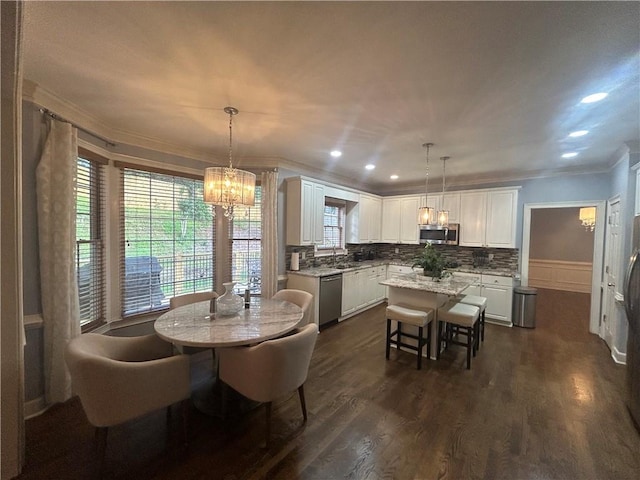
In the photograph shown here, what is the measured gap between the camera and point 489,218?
5016 mm

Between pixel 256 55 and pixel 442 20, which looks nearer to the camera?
pixel 442 20

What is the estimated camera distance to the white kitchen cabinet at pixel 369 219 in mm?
5695

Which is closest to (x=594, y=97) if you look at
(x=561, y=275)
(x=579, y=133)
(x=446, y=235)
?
(x=579, y=133)

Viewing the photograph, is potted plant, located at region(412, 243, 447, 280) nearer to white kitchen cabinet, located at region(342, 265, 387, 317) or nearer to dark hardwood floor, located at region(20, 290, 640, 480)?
dark hardwood floor, located at region(20, 290, 640, 480)

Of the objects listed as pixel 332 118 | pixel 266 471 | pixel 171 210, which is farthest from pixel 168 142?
pixel 266 471

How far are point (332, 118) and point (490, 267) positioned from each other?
438cm

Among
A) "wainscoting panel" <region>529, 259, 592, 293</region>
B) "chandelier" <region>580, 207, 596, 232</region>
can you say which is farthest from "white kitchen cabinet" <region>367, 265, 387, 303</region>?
"chandelier" <region>580, 207, 596, 232</region>

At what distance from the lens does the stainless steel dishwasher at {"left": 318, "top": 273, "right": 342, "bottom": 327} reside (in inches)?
168

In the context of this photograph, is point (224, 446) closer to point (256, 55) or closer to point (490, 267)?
point (256, 55)

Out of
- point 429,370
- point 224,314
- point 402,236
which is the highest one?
point 402,236

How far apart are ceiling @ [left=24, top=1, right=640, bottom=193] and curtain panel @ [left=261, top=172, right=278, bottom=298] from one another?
894 mm

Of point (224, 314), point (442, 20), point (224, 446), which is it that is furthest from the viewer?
point (224, 314)

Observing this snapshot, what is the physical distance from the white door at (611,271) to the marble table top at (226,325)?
4041 millimetres

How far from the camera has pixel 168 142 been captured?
3.48 m
